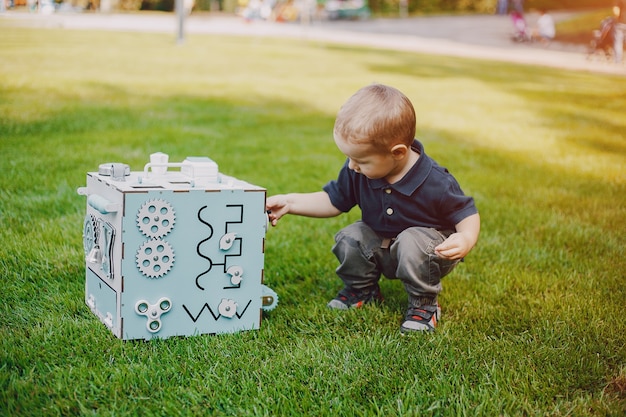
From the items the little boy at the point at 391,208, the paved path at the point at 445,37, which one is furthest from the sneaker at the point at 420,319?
the paved path at the point at 445,37

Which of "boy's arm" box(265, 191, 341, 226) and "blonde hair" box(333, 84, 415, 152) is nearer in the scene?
"blonde hair" box(333, 84, 415, 152)

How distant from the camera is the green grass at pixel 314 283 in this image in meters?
1.96

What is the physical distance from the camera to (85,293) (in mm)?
2559

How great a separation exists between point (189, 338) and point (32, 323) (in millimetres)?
534

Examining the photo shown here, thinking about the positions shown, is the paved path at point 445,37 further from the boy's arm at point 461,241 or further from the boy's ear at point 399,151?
the boy's arm at point 461,241

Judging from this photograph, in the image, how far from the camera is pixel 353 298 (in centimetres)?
273

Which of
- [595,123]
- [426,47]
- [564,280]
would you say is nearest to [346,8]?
[426,47]

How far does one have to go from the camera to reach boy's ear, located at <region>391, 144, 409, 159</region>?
240 cm

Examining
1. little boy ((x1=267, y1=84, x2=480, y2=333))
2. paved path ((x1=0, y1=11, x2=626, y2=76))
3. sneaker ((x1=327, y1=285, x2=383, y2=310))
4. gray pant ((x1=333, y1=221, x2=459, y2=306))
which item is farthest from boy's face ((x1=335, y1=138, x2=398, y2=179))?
paved path ((x1=0, y1=11, x2=626, y2=76))

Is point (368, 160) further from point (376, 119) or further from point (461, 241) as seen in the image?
point (461, 241)

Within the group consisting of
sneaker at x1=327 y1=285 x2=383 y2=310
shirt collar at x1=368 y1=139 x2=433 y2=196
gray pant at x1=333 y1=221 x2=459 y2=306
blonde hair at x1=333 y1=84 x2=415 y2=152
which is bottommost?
sneaker at x1=327 y1=285 x2=383 y2=310

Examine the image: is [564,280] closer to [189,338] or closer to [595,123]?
[189,338]

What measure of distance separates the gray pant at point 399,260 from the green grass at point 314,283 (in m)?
0.14

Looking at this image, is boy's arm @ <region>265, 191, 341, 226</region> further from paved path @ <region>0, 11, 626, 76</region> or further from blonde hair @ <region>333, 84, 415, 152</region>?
paved path @ <region>0, 11, 626, 76</region>
